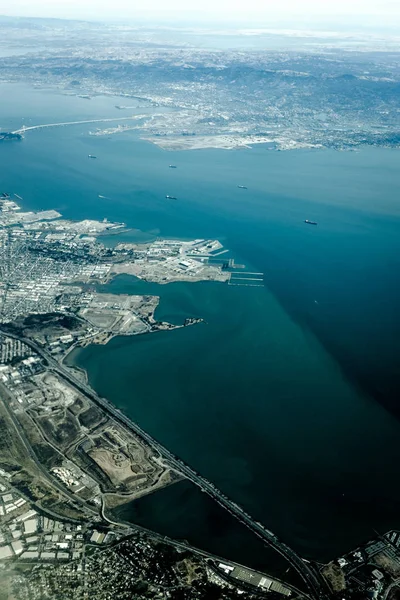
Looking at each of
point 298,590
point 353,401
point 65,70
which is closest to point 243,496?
point 298,590

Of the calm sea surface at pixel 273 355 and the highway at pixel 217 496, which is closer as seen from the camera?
the highway at pixel 217 496

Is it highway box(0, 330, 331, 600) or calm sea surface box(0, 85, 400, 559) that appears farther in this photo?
calm sea surface box(0, 85, 400, 559)

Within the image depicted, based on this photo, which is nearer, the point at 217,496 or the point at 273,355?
the point at 217,496

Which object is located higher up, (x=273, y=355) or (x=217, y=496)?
(x=273, y=355)

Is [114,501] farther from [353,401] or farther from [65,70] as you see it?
[65,70]
